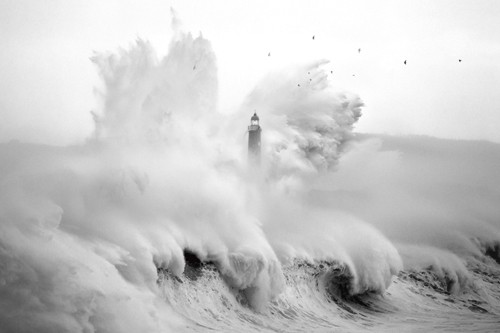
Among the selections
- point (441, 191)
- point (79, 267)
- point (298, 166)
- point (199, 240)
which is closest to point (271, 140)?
point (298, 166)

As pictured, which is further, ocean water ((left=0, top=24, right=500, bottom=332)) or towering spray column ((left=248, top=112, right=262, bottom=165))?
towering spray column ((left=248, top=112, right=262, bottom=165))

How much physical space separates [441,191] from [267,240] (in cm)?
3147

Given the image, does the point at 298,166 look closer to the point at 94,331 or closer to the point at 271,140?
the point at 271,140

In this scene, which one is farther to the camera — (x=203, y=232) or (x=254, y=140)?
(x=254, y=140)

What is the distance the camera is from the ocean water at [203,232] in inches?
566

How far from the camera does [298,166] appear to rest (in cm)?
2861

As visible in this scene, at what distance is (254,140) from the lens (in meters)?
29.7

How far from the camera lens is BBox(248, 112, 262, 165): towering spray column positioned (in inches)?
1135

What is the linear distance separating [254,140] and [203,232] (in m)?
9.64

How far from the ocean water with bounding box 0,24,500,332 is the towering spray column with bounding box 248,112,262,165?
1.02 feet

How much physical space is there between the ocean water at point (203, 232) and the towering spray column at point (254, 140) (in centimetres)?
31

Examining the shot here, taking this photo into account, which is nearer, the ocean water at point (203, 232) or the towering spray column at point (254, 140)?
the ocean water at point (203, 232)

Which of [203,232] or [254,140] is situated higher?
[254,140]

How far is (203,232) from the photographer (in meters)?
20.7
